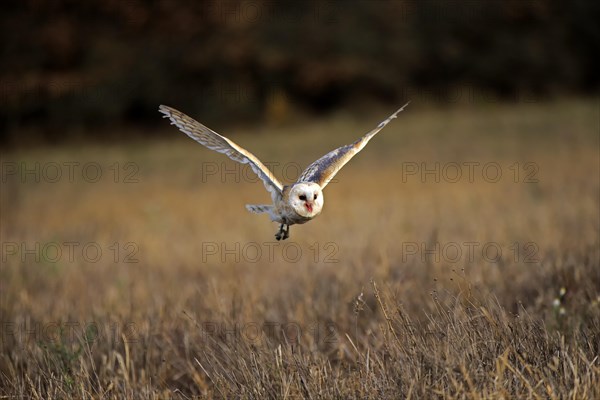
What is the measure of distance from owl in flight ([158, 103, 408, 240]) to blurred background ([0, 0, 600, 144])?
71.6 ft

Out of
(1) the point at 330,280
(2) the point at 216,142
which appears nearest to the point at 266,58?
(1) the point at 330,280

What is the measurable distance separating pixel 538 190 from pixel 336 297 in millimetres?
5664

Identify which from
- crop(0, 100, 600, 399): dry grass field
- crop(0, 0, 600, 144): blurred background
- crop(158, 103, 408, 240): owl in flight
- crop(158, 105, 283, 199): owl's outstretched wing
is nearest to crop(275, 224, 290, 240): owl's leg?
crop(158, 103, 408, 240): owl in flight

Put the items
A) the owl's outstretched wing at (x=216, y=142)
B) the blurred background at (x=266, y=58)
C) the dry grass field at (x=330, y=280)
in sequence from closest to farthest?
the owl's outstretched wing at (x=216, y=142) → the dry grass field at (x=330, y=280) → the blurred background at (x=266, y=58)

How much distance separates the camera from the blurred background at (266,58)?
24.3 m

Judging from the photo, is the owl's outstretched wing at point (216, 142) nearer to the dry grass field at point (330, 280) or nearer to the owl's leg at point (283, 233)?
the owl's leg at point (283, 233)

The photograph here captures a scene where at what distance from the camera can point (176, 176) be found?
15203 mm

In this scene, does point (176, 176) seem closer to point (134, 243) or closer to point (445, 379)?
point (134, 243)

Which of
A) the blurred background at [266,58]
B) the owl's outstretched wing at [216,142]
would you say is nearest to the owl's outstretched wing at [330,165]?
the owl's outstretched wing at [216,142]

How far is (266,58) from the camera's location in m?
25.1

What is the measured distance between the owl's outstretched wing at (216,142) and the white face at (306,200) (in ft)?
0.55

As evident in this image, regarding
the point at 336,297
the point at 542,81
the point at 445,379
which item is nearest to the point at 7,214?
the point at 336,297

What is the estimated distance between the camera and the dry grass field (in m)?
2.94

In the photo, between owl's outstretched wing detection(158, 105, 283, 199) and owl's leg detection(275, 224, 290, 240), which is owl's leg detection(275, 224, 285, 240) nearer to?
owl's leg detection(275, 224, 290, 240)
